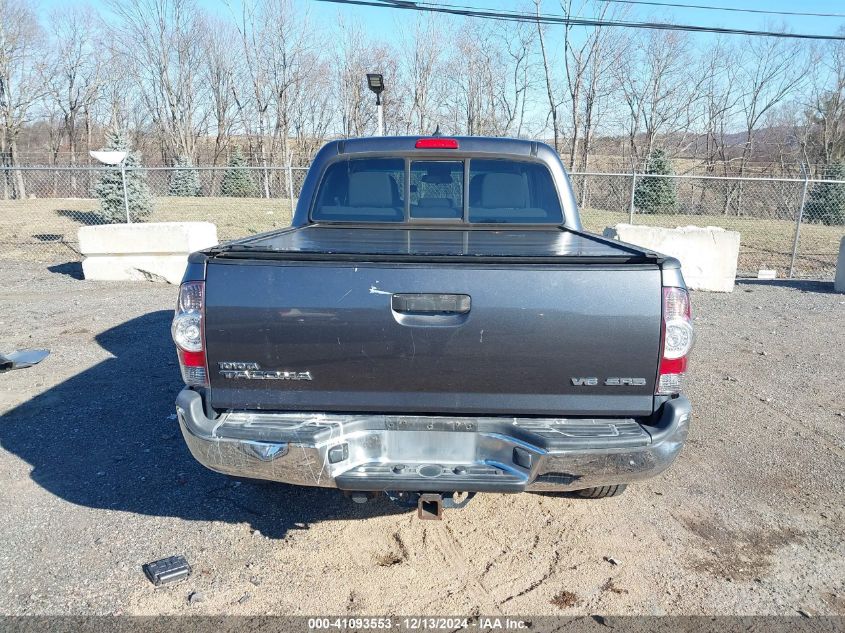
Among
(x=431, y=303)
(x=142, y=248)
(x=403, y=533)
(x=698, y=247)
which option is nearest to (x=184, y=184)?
(x=142, y=248)

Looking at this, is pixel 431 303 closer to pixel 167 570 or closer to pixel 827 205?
pixel 167 570

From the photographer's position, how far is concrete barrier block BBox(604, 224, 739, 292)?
9859 millimetres

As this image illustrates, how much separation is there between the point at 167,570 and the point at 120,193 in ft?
53.5

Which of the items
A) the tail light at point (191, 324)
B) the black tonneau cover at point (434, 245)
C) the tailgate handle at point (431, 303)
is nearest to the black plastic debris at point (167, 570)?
the tail light at point (191, 324)

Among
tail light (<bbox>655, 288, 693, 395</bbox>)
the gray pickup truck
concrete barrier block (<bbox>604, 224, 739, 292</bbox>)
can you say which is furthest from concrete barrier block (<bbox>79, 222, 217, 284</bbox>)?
tail light (<bbox>655, 288, 693, 395</bbox>)

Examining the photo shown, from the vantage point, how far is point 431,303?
241cm

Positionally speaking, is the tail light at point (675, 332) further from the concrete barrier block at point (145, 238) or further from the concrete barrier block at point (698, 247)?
the concrete barrier block at point (145, 238)

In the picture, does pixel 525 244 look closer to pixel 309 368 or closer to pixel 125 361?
pixel 309 368

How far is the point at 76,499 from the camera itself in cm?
349

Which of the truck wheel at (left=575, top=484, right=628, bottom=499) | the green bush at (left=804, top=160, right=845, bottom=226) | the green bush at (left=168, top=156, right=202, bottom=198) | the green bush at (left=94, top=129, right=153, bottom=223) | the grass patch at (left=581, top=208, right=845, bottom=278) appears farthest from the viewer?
the green bush at (left=168, top=156, right=202, bottom=198)

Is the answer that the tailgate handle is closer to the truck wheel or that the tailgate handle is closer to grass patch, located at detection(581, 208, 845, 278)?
the truck wheel

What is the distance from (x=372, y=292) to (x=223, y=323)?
0.63 m

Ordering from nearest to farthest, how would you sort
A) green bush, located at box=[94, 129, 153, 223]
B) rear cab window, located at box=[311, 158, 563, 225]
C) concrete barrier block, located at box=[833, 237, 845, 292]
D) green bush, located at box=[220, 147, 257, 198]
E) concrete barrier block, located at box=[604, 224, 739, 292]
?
rear cab window, located at box=[311, 158, 563, 225] → concrete barrier block, located at box=[604, 224, 739, 292] → concrete barrier block, located at box=[833, 237, 845, 292] → green bush, located at box=[94, 129, 153, 223] → green bush, located at box=[220, 147, 257, 198]

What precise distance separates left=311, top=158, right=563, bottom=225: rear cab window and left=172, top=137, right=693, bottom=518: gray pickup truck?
5.05 feet
